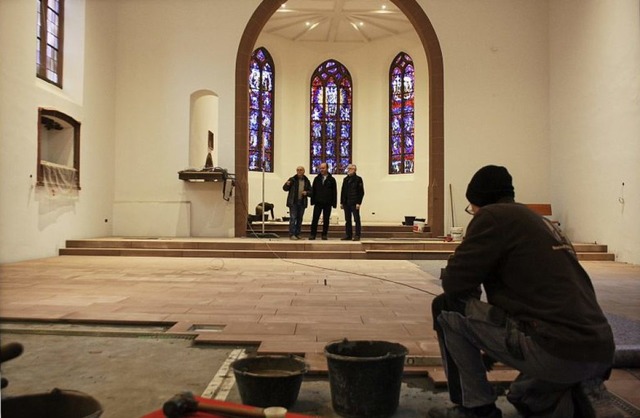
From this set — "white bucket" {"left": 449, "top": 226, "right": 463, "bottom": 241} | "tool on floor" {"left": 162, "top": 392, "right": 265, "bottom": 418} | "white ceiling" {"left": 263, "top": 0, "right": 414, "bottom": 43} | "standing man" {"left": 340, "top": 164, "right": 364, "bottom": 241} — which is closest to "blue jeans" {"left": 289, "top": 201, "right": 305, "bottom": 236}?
"standing man" {"left": 340, "top": 164, "right": 364, "bottom": 241}

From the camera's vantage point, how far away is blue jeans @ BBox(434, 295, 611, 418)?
1894mm

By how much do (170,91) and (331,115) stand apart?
268 inches

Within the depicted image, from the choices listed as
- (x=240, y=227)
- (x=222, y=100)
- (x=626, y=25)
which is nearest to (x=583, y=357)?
(x=626, y=25)

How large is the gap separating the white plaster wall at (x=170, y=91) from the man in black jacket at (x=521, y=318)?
9.28m

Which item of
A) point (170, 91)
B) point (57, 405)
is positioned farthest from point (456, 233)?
point (57, 405)

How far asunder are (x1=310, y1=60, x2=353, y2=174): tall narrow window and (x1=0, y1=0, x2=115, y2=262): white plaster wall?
7.24 metres

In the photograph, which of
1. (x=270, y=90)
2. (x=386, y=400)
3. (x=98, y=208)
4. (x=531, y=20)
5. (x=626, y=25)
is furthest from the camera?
(x=270, y=90)

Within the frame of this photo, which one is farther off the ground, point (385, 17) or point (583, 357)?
point (385, 17)

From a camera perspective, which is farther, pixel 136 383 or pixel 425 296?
pixel 425 296

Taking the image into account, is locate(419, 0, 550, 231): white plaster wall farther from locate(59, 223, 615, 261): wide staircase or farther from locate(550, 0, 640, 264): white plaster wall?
locate(59, 223, 615, 261): wide staircase

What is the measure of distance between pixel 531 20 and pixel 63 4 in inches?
357

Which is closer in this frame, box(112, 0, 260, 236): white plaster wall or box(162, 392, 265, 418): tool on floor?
box(162, 392, 265, 418): tool on floor

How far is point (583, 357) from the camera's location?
183 cm

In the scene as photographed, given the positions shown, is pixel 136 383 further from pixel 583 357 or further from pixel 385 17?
pixel 385 17
